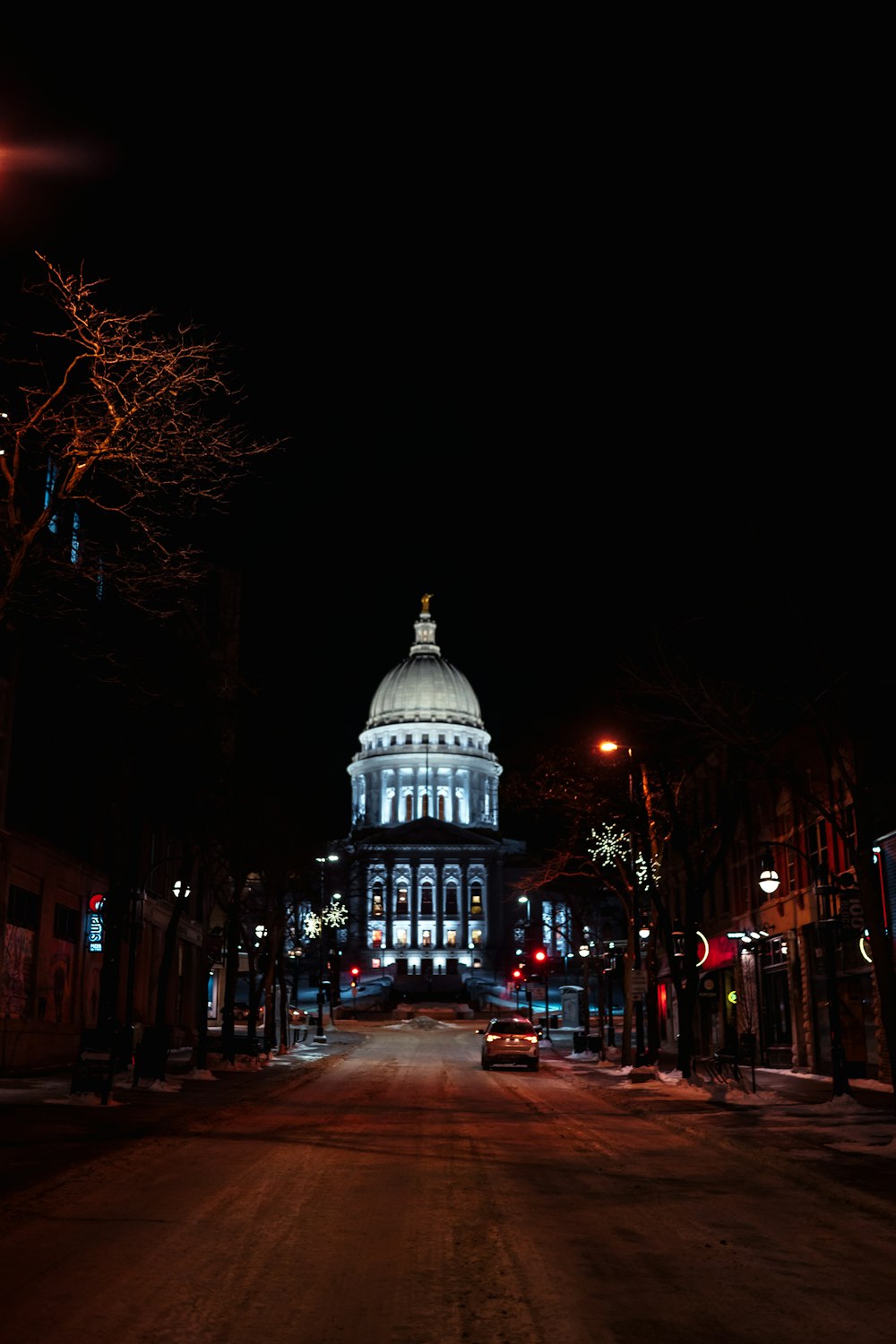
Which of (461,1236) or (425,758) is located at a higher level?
(425,758)

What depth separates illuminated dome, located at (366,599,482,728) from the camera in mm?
185750

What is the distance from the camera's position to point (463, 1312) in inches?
302

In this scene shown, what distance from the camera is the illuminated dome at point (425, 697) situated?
186 metres

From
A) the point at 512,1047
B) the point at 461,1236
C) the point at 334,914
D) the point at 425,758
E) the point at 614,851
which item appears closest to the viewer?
the point at 461,1236

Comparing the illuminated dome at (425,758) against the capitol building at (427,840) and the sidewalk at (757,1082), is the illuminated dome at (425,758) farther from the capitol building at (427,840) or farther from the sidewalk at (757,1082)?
the sidewalk at (757,1082)

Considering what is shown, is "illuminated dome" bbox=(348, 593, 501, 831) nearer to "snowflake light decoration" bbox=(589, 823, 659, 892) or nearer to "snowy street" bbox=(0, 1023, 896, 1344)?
"snowflake light decoration" bbox=(589, 823, 659, 892)

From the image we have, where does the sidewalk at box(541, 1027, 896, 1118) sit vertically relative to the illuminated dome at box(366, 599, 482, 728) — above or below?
below

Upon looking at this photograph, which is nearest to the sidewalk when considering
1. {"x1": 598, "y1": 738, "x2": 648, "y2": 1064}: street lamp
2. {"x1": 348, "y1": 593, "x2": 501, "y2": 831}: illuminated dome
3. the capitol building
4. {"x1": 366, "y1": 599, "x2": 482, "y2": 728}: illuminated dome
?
{"x1": 598, "y1": 738, "x2": 648, "y2": 1064}: street lamp

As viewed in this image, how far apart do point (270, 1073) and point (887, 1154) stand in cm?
2721

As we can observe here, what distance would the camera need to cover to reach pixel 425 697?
187 meters

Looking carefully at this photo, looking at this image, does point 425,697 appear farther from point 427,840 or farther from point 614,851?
point 614,851

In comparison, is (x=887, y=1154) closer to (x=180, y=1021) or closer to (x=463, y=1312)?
(x=463, y=1312)

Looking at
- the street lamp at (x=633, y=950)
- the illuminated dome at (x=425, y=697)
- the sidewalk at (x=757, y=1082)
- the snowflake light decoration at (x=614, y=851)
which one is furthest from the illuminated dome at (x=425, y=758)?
the street lamp at (x=633, y=950)

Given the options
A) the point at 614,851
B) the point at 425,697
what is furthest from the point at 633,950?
the point at 425,697
